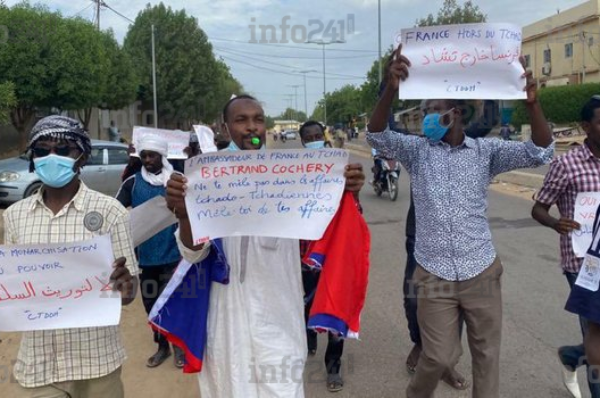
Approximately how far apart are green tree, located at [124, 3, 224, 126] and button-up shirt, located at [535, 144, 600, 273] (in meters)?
36.5

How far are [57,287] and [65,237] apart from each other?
218 mm

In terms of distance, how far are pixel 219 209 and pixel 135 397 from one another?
7.16 ft

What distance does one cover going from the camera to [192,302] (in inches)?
103

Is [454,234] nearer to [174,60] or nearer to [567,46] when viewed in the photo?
[174,60]

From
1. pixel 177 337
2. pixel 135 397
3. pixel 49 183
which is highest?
pixel 49 183

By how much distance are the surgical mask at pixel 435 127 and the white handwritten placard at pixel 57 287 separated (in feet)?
5.99

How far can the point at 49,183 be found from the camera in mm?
2457

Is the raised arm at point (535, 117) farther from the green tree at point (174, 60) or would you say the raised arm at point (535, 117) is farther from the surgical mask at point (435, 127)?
the green tree at point (174, 60)

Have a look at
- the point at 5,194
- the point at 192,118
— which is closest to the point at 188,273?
the point at 5,194

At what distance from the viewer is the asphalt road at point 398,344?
161 inches

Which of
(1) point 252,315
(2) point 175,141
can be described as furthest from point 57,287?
(2) point 175,141

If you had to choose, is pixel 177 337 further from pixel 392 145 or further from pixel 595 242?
pixel 595 242

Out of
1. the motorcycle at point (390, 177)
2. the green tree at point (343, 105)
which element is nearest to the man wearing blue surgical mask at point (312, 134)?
the motorcycle at point (390, 177)

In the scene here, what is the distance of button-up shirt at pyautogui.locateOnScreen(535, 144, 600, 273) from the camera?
133 inches
